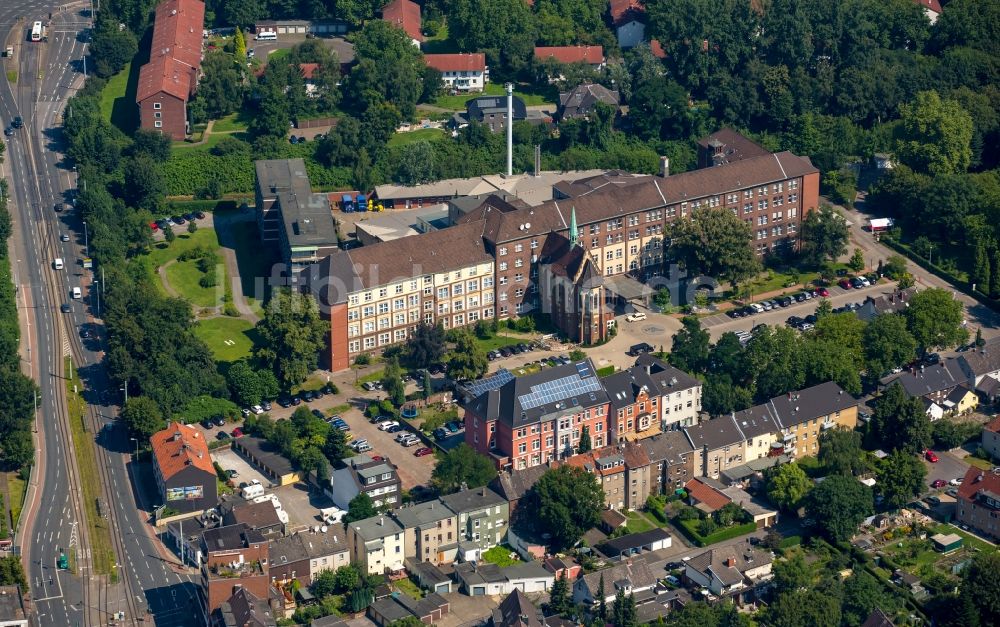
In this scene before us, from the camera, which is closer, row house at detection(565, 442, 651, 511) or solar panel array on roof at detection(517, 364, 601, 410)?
row house at detection(565, 442, 651, 511)

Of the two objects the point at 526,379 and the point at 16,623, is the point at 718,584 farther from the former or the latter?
the point at 16,623

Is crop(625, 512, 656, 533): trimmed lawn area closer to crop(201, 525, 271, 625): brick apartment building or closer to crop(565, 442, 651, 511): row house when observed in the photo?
crop(565, 442, 651, 511): row house

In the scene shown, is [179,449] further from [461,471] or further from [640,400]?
[640,400]

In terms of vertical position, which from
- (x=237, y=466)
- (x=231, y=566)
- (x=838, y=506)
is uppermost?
(x=231, y=566)

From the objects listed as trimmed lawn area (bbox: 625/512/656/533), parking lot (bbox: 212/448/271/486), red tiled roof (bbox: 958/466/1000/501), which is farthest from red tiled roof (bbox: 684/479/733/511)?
parking lot (bbox: 212/448/271/486)

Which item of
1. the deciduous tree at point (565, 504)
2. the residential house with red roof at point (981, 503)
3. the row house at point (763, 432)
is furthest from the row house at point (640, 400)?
the residential house with red roof at point (981, 503)

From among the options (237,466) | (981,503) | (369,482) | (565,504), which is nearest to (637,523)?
(565,504)

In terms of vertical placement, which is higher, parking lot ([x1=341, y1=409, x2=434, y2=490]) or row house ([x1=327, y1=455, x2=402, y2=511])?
row house ([x1=327, y1=455, x2=402, y2=511])
